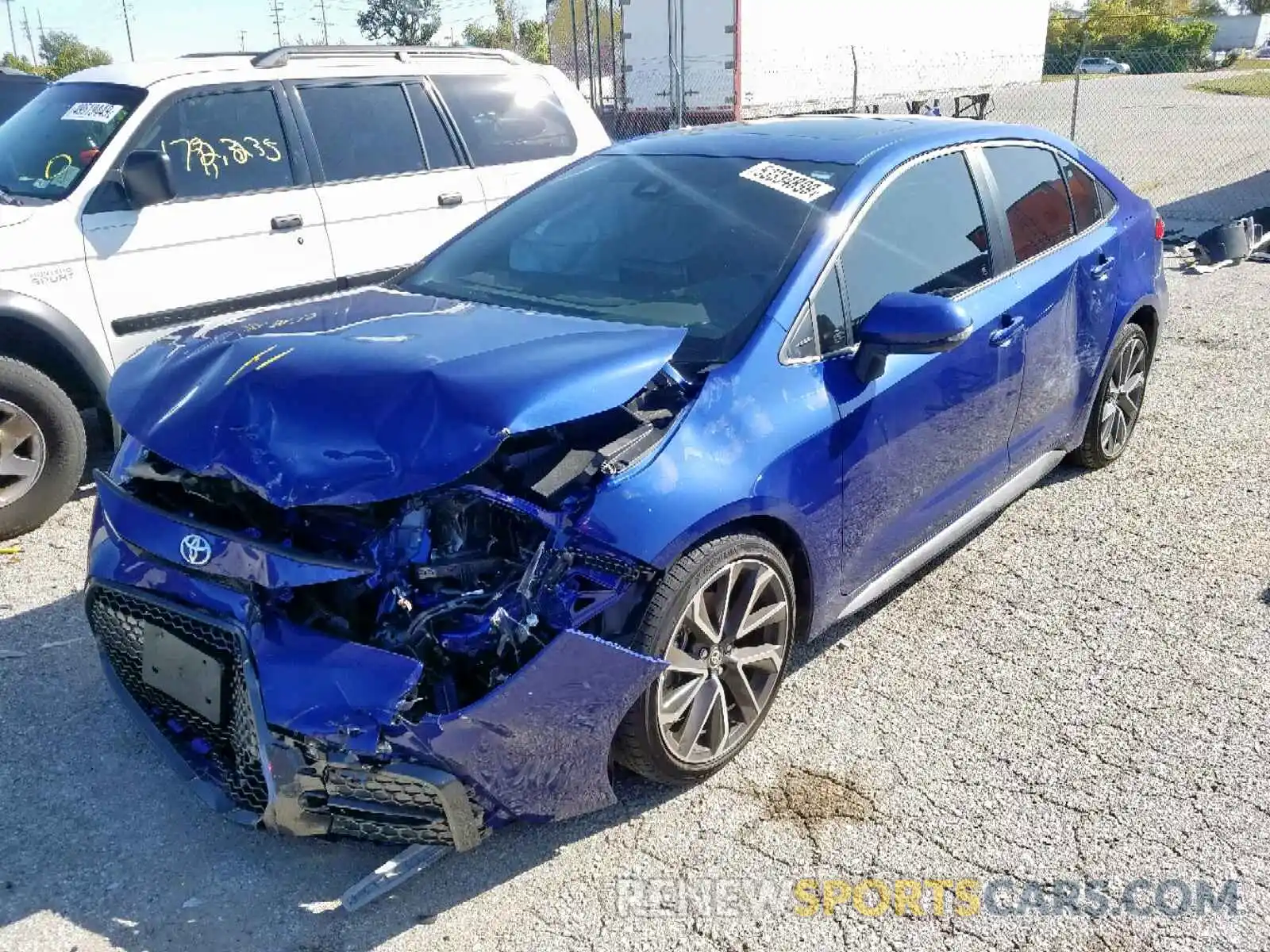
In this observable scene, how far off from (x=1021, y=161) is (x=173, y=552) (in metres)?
3.51

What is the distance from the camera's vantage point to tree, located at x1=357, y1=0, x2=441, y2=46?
4803 cm

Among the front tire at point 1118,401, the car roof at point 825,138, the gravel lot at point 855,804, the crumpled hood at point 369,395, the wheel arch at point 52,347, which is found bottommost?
the gravel lot at point 855,804

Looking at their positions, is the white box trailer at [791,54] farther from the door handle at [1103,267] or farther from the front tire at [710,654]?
the front tire at [710,654]

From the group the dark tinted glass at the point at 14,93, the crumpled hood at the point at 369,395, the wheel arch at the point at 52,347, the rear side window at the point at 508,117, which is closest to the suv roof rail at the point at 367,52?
the rear side window at the point at 508,117

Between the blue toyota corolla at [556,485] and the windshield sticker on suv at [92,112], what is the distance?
2426 mm

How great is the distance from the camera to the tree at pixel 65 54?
4895cm

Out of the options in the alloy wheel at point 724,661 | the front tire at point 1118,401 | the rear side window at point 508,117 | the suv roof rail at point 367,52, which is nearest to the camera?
the alloy wheel at point 724,661

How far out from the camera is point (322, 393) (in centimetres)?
275

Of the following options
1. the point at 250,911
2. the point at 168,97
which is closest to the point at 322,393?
the point at 250,911

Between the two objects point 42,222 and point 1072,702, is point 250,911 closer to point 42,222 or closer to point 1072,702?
point 1072,702

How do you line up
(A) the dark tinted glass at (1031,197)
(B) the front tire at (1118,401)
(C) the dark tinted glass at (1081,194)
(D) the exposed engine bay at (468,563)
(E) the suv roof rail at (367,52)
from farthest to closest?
1. (E) the suv roof rail at (367,52)
2. (B) the front tire at (1118,401)
3. (C) the dark tinted glass at (1081,194)
4. (A) the dark tinted glass at (1031,197)
5. (D) the exposed engine bay at (468,563)

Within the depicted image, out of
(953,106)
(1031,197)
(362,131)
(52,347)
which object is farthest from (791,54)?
(52,347)

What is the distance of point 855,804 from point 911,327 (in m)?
1.36

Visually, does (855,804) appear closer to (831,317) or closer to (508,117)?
(831,317)
